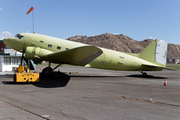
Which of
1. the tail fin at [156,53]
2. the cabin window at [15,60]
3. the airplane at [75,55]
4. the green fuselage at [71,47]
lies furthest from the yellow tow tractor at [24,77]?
the cabin window at [15,60]

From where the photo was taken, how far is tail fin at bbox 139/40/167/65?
21828mm

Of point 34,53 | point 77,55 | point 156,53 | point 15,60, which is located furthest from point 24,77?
point 15,60

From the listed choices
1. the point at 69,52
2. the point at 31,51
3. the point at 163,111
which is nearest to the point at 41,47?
the point at 31,51

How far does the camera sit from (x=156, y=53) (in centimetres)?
2189

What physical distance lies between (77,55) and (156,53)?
1246 centimetres

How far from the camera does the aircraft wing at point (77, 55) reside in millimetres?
12848

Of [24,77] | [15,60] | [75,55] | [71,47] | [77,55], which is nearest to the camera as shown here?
[24,77]

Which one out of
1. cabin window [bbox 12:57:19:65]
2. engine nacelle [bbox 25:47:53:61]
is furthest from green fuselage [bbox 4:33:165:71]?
cabin window [bbox 12:57:19:65]

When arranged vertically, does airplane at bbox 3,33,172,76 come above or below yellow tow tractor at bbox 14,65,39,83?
above

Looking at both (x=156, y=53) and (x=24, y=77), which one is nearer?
(x=24, y=77)

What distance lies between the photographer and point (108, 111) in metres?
6.21

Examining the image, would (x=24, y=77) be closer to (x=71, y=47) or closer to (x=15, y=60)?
(x=71, y=47)

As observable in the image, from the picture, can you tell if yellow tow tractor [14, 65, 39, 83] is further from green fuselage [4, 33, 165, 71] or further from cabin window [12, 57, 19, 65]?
cabin window [12, 57, 19, 65]

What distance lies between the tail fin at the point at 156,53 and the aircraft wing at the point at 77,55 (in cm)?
938
